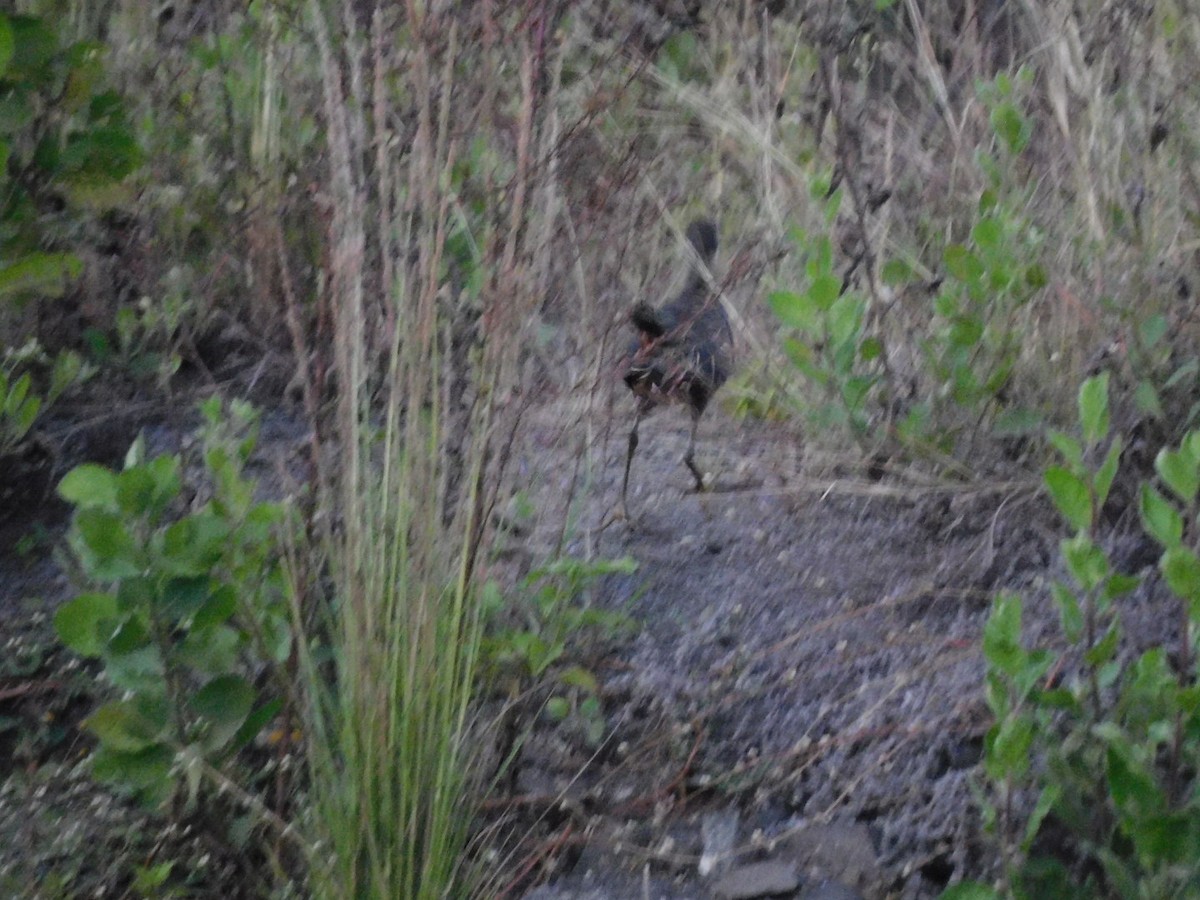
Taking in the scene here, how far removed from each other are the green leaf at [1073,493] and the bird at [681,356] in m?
0.93

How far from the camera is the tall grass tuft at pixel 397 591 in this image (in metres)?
1.84

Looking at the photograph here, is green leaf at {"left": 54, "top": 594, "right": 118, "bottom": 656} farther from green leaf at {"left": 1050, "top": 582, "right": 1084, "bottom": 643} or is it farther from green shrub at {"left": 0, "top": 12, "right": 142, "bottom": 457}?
green leaf at {"left": 1050, "top": 582, "right": 1084, "bottom": 643}

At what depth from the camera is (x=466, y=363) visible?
2.32 metres

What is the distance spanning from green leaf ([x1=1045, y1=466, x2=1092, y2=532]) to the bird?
3.06 ft

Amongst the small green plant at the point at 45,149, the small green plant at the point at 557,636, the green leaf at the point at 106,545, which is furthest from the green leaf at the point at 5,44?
the small green plant at the point at 557,636

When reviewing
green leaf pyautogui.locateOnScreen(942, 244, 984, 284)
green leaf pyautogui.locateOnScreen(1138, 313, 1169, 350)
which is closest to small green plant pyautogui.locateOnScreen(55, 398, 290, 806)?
green leaf pyautogui.locateOnScreen(942, 244, 984, 284)

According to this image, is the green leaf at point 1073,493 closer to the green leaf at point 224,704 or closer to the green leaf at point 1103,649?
the green leaf at point 1103,649

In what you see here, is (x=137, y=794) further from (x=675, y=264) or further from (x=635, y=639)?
(x=675, y=264)

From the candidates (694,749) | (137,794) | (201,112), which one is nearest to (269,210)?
(201,112)

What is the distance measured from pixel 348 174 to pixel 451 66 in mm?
225

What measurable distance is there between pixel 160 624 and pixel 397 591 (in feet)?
1.19

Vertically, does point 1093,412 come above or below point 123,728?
above

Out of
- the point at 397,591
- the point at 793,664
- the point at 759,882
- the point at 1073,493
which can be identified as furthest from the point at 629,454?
the point at 1073,493

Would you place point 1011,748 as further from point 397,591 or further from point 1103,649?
point 397,591
